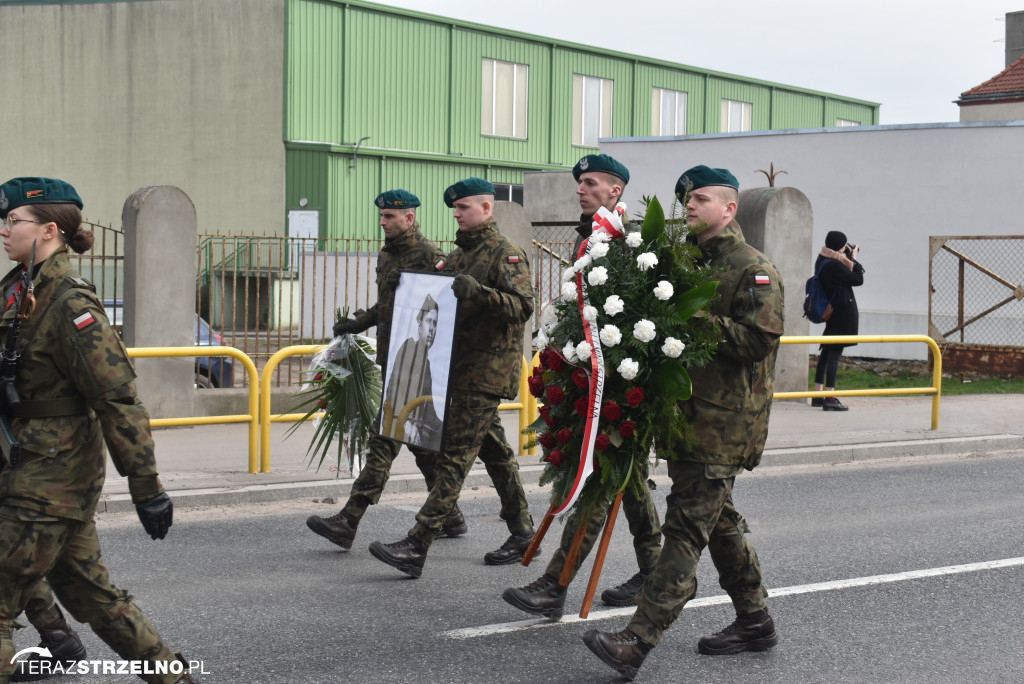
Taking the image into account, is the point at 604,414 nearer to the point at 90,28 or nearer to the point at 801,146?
the point at 801,146

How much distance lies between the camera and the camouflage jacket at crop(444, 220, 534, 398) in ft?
21.9

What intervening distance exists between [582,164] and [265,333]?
7.69m

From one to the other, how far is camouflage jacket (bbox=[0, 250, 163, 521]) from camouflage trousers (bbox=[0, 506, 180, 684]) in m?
0.06

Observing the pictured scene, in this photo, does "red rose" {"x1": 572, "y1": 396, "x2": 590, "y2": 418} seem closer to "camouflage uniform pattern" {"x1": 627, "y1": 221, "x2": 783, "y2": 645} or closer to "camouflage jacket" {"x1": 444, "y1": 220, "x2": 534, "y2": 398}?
"camouflage uniform pattern" {"x1": 627, "y1": 221, "x2": 783, "y2": 645}

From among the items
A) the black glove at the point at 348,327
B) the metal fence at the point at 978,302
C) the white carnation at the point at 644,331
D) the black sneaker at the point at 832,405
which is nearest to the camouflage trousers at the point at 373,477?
the black glove at the point at 348,327

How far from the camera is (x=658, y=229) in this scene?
517 centimetres

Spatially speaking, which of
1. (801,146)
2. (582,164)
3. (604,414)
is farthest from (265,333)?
(801,146)

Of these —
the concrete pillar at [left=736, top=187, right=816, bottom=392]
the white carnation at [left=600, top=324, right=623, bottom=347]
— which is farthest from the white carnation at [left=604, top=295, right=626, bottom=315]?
the concrete pillar at [left=736, top=187, right=816, bottom=392]

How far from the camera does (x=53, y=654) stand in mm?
4945

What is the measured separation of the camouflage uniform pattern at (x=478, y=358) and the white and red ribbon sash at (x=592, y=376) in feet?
4.11

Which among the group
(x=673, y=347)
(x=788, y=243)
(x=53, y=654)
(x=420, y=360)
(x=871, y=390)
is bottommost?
(x=53, y=654)

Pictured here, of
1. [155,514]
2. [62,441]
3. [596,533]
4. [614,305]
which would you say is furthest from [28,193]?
[596,533]

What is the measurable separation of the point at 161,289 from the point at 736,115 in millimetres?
35221

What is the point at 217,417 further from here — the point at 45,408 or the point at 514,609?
the point at 45,408
